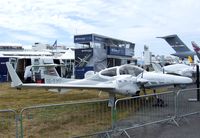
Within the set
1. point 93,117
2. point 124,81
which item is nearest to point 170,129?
point 93,117

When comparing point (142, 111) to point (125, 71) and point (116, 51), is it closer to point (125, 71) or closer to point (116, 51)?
point (125, 71)

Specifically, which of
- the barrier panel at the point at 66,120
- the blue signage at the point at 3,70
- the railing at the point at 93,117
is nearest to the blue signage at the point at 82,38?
the blue signage at the point at 3,70

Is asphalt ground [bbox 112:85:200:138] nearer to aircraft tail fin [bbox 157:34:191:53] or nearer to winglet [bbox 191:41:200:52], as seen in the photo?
winglet [bbox 191:41:200:52]

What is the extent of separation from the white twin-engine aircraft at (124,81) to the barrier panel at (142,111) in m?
3.16

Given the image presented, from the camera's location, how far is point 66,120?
28.3 ft

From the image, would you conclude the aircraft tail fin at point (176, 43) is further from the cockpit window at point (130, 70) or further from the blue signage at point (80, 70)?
the cockpit window at point (130, 70)

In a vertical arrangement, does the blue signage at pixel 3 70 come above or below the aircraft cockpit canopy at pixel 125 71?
below

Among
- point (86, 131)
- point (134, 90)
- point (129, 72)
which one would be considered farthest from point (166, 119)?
point (129, 72)

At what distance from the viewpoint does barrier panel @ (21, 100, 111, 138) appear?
27.7 feet

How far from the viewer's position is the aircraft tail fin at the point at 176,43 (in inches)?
1875

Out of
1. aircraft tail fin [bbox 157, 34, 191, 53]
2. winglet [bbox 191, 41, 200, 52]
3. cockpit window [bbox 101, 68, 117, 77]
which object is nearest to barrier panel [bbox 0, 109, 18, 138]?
cockpit window [bbox 101, 68, 117, 77]

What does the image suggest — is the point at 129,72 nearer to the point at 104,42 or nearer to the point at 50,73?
the point at 50,73

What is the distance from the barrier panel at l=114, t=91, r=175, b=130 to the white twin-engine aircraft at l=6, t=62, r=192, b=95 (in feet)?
10.4

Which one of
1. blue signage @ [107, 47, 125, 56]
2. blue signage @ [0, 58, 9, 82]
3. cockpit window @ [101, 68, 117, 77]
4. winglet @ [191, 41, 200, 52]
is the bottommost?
blue signage @ [0, 58, 9, 82]
